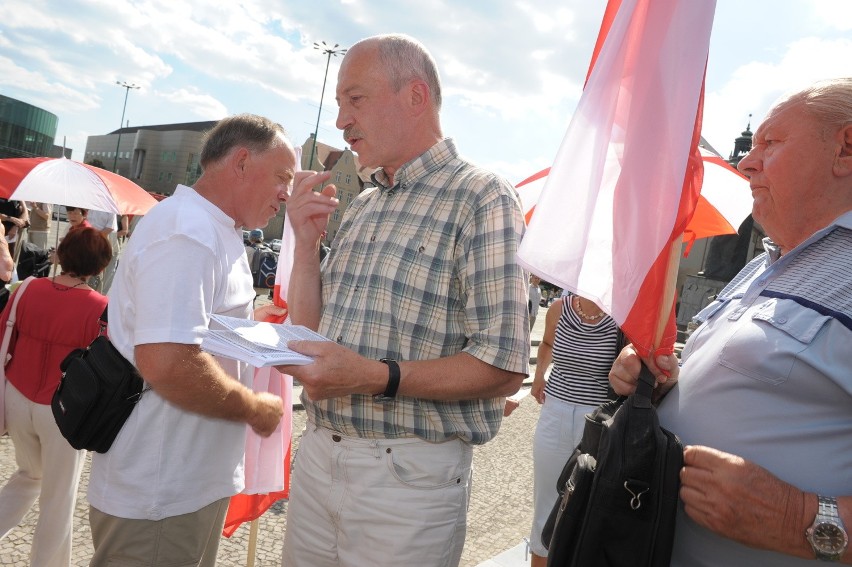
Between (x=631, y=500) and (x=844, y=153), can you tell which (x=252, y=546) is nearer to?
(x=631, y=500)

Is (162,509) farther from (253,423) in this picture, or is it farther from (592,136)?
(592,136)

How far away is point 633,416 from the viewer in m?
1.49

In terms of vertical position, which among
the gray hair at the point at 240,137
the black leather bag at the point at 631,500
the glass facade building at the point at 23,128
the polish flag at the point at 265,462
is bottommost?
the polish flag at the point at 265,462

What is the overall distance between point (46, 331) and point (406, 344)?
91.4 inches

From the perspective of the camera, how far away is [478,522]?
471 centimetres

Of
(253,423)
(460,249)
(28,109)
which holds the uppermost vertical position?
(28,109)

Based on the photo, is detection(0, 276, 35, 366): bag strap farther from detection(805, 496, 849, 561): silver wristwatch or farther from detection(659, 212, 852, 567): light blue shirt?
detection(805, 496, 849, 561): silver wristwatch

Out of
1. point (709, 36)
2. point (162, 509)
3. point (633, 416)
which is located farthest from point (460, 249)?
point (162, 509)

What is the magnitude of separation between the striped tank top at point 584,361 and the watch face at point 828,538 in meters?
2.38

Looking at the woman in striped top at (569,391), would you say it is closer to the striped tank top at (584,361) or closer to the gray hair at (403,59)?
the striped tank top at (584,361)

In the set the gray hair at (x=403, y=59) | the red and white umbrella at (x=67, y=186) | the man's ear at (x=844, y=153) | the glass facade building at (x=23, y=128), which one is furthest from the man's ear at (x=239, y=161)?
the glass facade building at (x=23, y=128)

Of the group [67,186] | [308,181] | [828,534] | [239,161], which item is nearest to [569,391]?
[308,181]

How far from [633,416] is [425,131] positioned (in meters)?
1.23

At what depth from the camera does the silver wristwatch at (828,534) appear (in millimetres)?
1303
